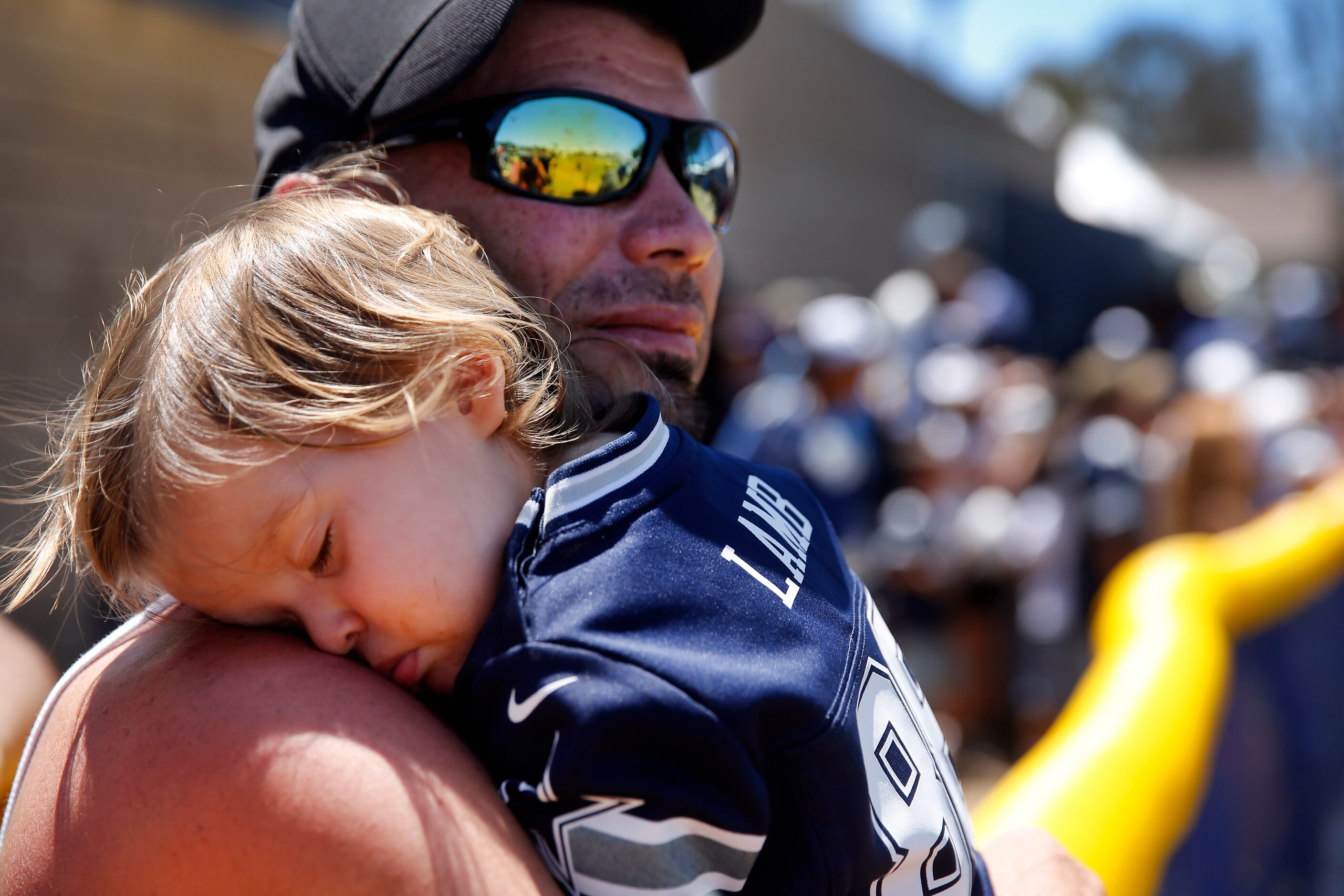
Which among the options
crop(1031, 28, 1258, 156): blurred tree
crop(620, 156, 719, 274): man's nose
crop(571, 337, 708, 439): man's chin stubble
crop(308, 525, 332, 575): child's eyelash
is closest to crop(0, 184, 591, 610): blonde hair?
crop(308, 525, 332, 575): child's eyelash

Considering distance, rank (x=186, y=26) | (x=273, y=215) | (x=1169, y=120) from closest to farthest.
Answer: (x=273, y=215), (x=186, y=26), (x=1169, y=120)

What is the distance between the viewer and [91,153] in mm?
4297

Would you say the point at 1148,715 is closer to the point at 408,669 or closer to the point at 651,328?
the point at 651,328

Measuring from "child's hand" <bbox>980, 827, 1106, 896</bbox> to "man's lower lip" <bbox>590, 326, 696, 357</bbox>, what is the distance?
90 centimetres

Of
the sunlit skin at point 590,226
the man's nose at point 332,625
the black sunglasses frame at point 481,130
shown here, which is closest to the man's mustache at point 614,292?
the sunlit skin at point 590,226

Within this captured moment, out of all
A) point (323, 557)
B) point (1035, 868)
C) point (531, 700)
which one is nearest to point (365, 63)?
point (323, 557)

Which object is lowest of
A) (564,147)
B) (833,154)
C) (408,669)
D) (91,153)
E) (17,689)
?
(833,154)

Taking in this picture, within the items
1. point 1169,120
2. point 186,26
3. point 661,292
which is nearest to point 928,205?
point 186,26

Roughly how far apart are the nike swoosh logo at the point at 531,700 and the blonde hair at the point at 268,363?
30cm

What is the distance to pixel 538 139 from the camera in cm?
163

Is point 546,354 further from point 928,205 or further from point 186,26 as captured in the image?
point 928,205

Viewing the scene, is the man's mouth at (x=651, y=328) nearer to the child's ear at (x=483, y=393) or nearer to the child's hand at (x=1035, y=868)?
the child's ear at (x=483, y=393)

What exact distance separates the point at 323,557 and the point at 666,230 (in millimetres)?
846

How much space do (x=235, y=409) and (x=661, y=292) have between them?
81 cm
